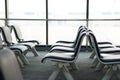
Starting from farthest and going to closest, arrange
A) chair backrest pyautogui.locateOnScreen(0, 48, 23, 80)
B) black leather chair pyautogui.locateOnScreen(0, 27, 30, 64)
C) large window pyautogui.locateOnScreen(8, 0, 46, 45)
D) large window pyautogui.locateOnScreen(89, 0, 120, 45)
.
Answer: large window pyautogui.locateOnScreen(8, 0, 46, 45)
large window pyautogui.locateOnScreen(89, 0, 120, 45)
black leather chair pyautogui.locateOnScreen(0, 27, 30, 64)
chair backrest pyautogui.locateOnScreen(0, 48, 23, 80)

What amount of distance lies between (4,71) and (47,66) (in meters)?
3.76

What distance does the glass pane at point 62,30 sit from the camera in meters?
6.90

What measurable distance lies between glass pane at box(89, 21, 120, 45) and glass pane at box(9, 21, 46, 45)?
4.72 ft

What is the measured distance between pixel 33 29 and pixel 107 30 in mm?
2233

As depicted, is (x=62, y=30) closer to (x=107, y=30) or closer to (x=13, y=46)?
(x=107, y=30)

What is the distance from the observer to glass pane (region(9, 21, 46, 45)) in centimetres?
689
